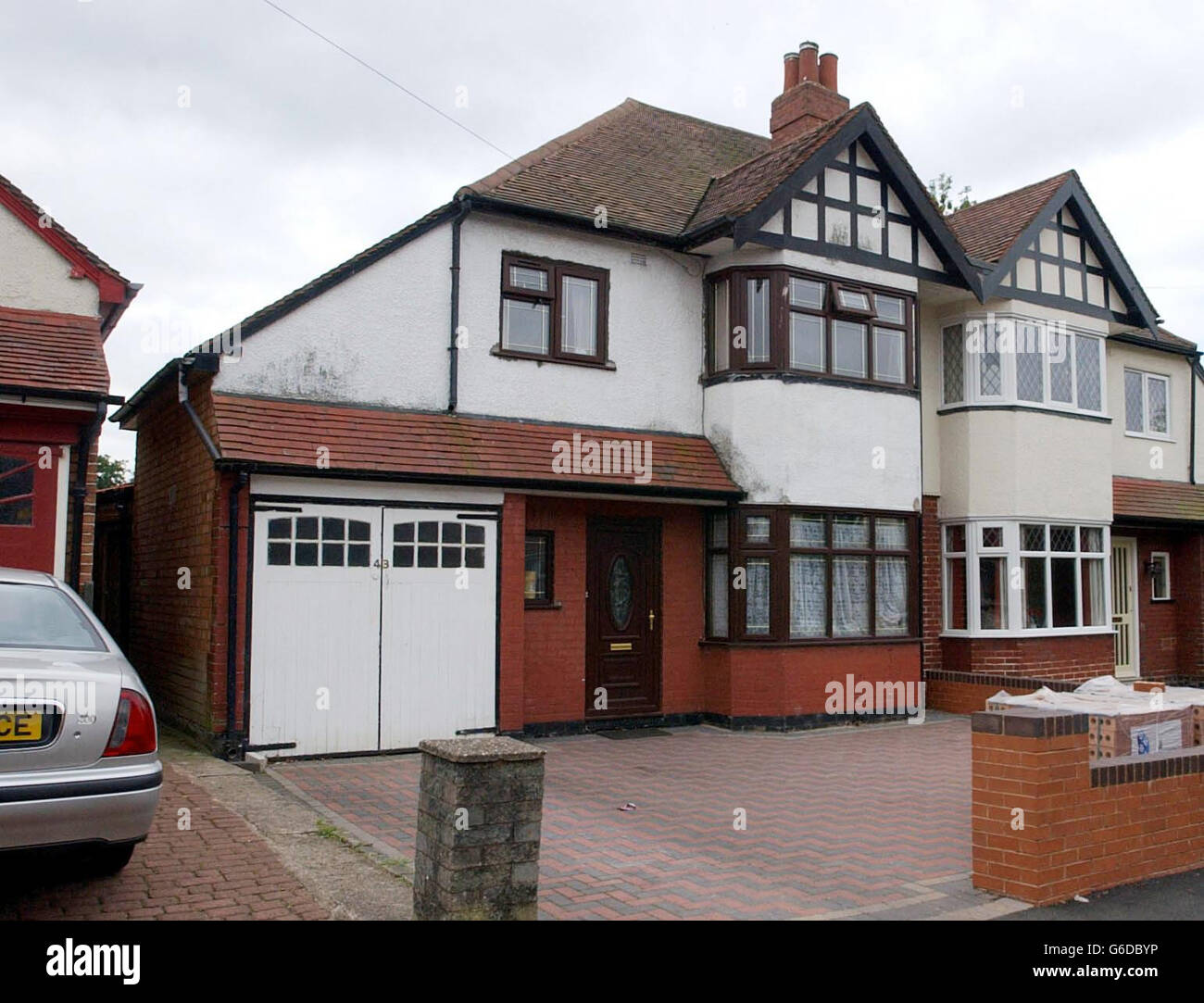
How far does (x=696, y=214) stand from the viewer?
1359 cm

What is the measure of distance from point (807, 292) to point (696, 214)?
176 cm

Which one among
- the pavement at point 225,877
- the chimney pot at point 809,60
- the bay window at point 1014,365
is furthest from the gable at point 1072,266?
the pavement at point 225,877

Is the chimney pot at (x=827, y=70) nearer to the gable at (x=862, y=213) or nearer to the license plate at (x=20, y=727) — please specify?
the gable at (x=862, y=213)

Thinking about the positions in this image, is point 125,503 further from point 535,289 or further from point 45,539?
point 535,289

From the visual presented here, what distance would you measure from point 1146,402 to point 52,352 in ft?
55.4

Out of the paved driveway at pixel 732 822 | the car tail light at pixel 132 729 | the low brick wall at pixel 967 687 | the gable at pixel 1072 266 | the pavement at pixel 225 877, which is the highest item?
the gable at pixel 1072 266

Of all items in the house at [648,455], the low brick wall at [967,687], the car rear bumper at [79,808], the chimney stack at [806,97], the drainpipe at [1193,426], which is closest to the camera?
the car rear bumper at [79,808]

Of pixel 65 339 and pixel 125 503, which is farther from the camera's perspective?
pixel 125 503

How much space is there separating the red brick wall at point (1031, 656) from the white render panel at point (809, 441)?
2617 mm

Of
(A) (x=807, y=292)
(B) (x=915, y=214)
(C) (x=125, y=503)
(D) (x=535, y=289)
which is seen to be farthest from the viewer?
(C) (x=125, y=503)

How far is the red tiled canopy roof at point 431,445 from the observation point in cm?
986

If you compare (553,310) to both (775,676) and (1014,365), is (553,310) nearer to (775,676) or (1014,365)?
(775,676)

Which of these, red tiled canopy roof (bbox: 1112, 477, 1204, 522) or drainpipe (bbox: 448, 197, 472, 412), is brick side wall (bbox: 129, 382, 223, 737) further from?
red tiled canopy roof (bbox: 1112, 477, 1204, 522)
